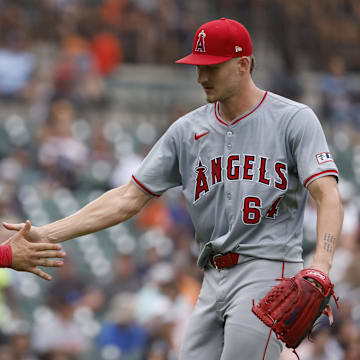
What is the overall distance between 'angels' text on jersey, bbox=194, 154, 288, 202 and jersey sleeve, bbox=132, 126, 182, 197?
0.60 feet

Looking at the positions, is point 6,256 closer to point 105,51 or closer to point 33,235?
point 33,235

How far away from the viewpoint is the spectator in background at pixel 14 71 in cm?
1117

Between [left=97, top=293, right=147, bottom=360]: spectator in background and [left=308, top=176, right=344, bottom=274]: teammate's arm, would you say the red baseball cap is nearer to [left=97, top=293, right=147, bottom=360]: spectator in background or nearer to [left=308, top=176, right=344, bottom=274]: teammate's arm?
[left=308, top=176, right=344, bottom=274]: teammate's arm

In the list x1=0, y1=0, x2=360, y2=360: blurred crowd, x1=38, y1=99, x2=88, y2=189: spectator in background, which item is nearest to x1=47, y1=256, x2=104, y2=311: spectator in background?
x1=0, y1=0, x2=360, y2=360: blurred crowd

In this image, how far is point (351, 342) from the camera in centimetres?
790

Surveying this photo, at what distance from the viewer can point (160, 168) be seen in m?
4.21

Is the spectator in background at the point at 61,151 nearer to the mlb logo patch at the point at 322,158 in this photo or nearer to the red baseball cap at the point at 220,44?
the red baseball cap at the point at 220,44

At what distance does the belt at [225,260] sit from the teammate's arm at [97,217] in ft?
1.66

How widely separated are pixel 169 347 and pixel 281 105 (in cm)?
404

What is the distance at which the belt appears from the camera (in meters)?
3.95

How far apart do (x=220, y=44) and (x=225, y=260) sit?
966 mm

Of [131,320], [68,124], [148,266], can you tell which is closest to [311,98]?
[68,124]

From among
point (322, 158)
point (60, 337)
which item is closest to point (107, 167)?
point (60, 337)

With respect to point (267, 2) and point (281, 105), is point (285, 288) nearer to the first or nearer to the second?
point (281, 105)
